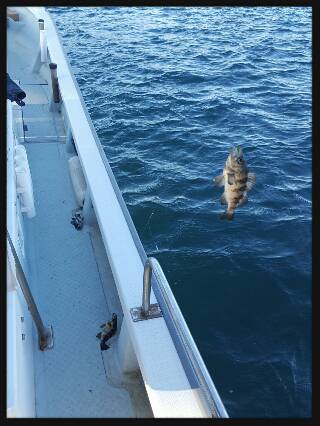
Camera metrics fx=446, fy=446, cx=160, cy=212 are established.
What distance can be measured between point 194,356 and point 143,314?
776 mm

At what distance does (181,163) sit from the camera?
10.5m

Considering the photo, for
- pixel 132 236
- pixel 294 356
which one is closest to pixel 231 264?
pixel 294 356

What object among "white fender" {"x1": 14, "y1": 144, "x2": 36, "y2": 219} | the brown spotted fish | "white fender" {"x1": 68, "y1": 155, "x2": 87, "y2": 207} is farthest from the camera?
"white fender" {"x1": 68, "y1": 155, "x2": 87, "y2": 207}

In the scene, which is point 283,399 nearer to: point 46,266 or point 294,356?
point 294,356

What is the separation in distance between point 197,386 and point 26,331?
6.03ft

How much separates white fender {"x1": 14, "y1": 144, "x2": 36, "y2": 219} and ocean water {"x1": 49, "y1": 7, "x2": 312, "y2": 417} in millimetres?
2597

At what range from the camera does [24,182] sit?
18.5ft

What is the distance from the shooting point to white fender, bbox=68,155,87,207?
6562 millimetres

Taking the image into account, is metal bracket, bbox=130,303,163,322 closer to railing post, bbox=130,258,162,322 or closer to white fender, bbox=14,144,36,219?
railing post, bbox=130,258,162,322

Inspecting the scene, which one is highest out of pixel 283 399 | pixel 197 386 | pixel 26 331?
pixel 197 386

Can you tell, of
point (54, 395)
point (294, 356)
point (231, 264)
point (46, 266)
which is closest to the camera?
point (54, 395)

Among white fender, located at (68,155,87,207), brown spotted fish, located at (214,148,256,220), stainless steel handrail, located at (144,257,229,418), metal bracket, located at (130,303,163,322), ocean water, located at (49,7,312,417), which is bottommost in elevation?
ocean water, located at (49,7,312,417)

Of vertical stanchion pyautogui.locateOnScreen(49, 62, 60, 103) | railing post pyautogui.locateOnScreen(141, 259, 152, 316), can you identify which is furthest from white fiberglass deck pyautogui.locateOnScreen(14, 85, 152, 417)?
vertical stanchion pyautogui.locateOnScreen(49, 62, 60, 103)

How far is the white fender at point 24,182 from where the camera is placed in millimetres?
5625
